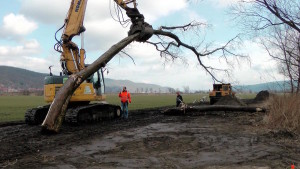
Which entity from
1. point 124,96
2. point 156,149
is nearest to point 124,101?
point 124,96

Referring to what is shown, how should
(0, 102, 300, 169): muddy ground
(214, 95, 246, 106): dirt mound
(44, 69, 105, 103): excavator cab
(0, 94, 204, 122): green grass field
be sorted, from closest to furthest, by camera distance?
(0, 102, 300, 169): muddy ground < (44, 69, 105, 103): excavator cab < (214, 95, 246, 106): dirt mound < (0, 94, 204, 122): green grass field

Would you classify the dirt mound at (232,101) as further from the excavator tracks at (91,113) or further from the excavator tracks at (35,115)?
the excavator tracks at (35,115)

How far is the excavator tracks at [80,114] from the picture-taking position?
12844mm

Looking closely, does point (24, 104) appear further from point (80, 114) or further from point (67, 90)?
point (67, 90)

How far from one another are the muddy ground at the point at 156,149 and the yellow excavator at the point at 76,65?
2691 millimetres

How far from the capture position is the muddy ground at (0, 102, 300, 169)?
6.55 metres

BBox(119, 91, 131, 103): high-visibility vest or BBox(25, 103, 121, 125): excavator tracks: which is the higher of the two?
BBox(119, 91, 131, 103): high-visibility vest

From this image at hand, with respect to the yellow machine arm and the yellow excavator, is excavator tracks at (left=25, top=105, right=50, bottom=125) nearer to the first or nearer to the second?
the yellow excavator

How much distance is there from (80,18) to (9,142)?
5.93 m

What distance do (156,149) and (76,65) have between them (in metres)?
6.74

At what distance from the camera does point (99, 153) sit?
754 centimetres

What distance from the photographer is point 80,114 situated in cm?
1335

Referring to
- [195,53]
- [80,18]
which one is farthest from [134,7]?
[195,53]

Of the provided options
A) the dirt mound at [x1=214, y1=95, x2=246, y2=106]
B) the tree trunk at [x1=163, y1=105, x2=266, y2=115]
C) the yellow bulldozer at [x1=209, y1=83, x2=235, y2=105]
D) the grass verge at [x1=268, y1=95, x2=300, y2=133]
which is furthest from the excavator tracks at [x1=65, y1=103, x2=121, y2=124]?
the yellow bulldozer at [x1=209, y1=83, x2=235, y2=105]
